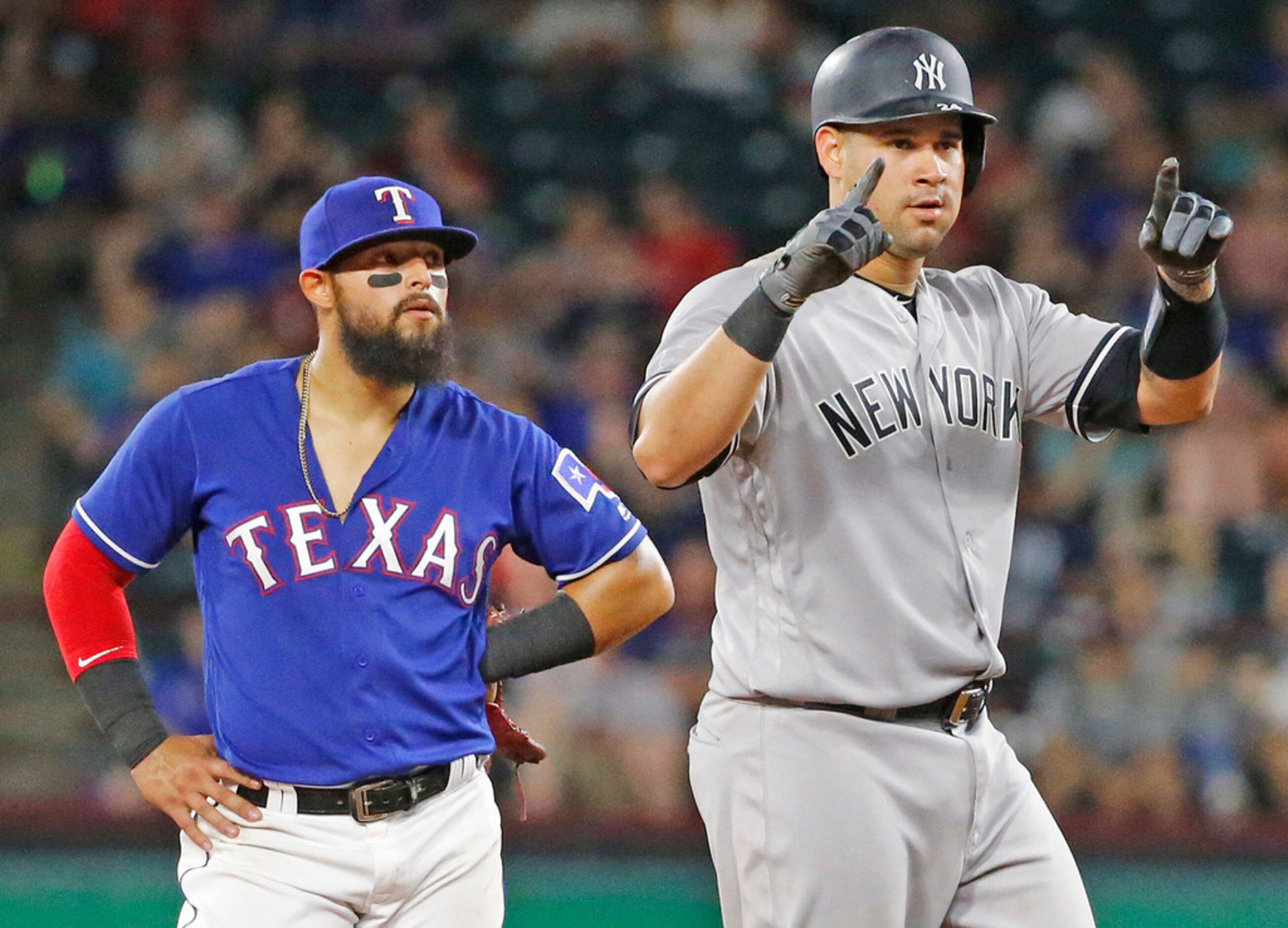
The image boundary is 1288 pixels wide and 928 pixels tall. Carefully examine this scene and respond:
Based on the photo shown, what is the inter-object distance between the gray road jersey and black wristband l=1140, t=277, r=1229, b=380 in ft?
1.01

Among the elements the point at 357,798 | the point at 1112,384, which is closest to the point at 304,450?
the point at 357,798

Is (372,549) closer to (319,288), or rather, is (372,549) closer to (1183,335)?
(319,288)

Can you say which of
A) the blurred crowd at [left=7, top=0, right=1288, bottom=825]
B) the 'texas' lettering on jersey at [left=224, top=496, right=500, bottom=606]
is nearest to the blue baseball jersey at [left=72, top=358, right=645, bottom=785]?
the 'texas' lettering on jersey at [left=224, top=496, right=500, bottom=606]

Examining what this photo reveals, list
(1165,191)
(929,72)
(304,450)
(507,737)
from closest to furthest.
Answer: (1165,191) < (929,72) < (304,450) < (507,737)

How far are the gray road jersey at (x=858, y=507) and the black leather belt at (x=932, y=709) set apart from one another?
1.2 inches

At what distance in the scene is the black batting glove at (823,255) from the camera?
3.03 metres

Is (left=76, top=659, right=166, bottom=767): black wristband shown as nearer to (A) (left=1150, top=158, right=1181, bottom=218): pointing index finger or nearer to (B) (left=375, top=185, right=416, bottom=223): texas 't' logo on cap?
(B) (left=375, top=185, right=416, bottom=223): texas 't' logo on cap

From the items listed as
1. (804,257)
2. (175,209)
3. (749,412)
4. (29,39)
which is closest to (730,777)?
(749,412)

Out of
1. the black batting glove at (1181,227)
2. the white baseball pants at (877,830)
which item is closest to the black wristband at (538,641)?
the white baseball pants at (877,830)

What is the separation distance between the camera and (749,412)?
3250 millimetres

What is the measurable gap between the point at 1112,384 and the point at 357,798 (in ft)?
5.42

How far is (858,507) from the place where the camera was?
3.34 metres

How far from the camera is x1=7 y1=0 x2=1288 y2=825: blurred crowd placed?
7238 millimetres

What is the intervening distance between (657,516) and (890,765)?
4.51 m
